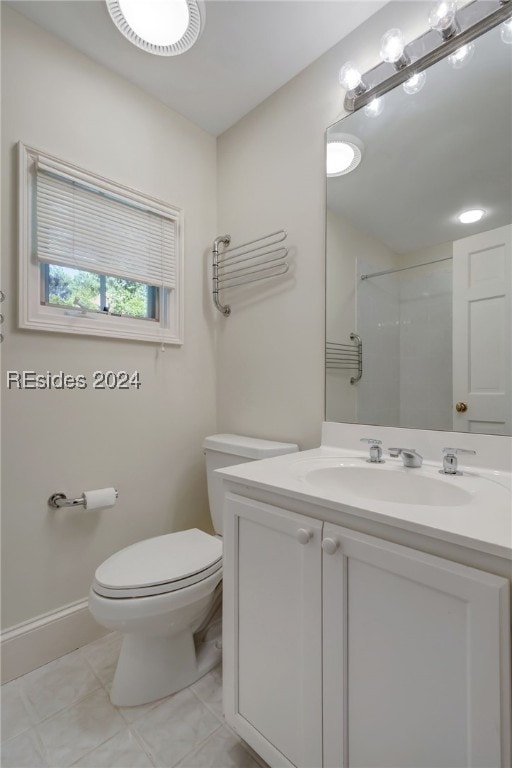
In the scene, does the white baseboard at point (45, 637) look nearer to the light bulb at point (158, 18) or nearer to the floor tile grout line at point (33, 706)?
the floor tile grout line at point (33, 706)

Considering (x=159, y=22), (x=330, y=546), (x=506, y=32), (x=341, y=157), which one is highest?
(x=159, y=22)

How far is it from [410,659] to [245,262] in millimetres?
1634

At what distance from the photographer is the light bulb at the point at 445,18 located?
1063 millimetres

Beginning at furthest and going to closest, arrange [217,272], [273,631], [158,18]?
[217,272]
[158,18]
[273,631]

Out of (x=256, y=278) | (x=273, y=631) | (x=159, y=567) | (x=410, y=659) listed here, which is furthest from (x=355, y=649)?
(x=256, y=278)

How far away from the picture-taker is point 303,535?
0.78m

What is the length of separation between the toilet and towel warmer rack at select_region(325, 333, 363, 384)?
0.83m

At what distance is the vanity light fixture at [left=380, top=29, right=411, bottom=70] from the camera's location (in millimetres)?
1164

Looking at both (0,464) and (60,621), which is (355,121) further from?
(60,621)

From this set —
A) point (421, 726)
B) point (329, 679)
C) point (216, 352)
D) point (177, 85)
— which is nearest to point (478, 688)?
point (421, 726)

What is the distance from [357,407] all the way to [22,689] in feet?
5.11

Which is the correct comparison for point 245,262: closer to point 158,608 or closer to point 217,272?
point 217,272

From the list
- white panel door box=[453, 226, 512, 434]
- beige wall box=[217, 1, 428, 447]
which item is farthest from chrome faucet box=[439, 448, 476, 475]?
beige wall box=[217, 1, 428, 447]

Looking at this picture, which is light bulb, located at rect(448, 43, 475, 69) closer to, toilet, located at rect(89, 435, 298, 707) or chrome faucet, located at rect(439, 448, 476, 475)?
chrome faucet, located at rect(439, 448, 476, 475)
